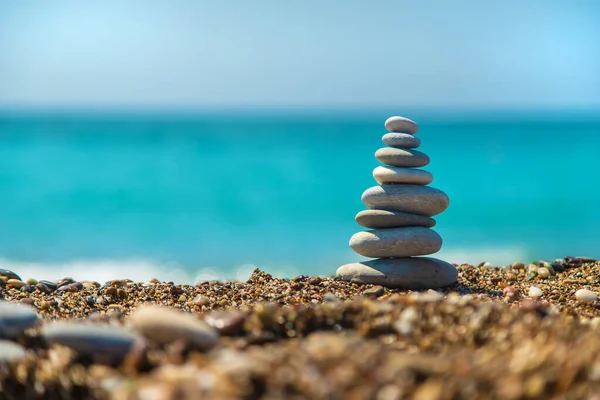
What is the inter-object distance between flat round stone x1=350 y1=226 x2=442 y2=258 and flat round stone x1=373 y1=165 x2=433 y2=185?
51 cm

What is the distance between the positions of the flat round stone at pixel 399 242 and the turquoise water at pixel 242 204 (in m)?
6.14

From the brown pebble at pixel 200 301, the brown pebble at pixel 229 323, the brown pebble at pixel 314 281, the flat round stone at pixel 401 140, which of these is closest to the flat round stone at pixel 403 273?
the brown pebble at pixel 314 281

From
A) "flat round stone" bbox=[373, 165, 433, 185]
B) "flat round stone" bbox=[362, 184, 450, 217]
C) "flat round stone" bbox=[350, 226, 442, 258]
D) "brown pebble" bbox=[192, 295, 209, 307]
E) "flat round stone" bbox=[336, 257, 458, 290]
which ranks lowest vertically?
"brown pebble" bbox=[192, 295, 209, 307]

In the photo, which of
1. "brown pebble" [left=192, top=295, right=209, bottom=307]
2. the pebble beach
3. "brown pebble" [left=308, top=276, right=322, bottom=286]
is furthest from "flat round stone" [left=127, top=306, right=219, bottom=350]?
"brown pebble" [left=308, top=276, right=322, bottom=286]

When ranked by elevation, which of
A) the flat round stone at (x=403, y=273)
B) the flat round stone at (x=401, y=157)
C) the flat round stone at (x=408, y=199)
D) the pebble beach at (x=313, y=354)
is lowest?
→ the pebble beach at (x=313, y=354)

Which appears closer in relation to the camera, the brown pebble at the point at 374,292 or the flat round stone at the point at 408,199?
the brown pebble at the point at 374,292

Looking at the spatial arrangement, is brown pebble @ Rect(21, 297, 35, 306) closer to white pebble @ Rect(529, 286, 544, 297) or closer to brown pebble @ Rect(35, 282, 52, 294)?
brown pebble @ Rect(35, 282, 52, 294)

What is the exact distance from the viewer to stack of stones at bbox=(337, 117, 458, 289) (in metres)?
6.77

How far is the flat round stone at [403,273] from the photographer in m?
6.72

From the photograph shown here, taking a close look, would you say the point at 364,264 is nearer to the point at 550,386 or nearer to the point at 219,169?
the point at 550,386

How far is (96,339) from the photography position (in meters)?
2.87

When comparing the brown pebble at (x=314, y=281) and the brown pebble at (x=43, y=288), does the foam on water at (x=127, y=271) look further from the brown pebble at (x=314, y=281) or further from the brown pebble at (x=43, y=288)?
the brown pebble at (x=43, y=288)

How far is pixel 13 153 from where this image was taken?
4109 centimetres

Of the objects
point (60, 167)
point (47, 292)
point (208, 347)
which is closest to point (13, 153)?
point (60, 167)
